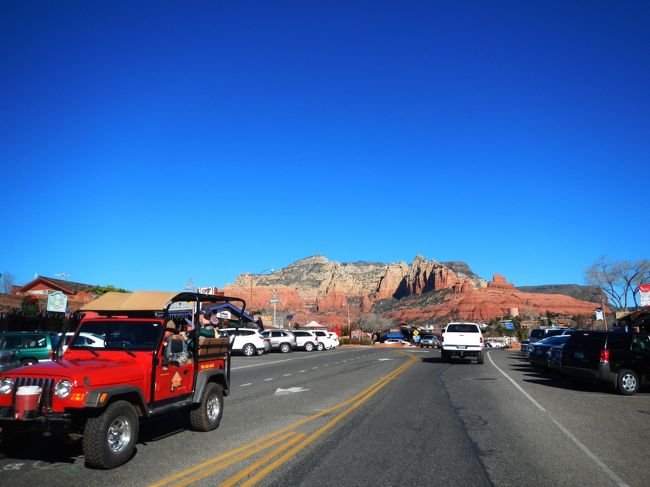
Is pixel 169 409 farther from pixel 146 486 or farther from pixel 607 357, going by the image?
pixel 607 357

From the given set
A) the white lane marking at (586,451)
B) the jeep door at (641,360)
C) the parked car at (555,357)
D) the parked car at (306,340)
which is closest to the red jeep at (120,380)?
the white lane marking at (586,451)

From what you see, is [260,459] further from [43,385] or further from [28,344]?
[28,344]

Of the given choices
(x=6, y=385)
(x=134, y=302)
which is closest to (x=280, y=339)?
(x=134, y=302)

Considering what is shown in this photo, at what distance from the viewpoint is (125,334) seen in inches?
317

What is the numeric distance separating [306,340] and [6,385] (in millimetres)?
37323

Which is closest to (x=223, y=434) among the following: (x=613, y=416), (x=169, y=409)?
(x=169, y=409)

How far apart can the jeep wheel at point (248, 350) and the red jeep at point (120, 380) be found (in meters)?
25.0

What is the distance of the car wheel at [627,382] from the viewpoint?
1483 centimetres

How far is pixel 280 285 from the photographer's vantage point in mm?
179125

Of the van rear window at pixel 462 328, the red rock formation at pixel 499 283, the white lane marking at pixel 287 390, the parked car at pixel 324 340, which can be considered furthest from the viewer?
the red rock formation at pixel 499 283

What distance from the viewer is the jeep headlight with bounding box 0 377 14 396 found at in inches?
254

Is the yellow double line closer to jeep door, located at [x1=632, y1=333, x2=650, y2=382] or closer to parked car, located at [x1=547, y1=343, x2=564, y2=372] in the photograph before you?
jeep door, located at [x1=632, y1=333, x2=650, y2=382]

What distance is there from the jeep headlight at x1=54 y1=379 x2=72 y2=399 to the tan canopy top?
6.32 feet

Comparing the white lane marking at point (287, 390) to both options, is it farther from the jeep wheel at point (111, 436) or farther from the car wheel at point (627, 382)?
the car wheel at point (627, 382)
